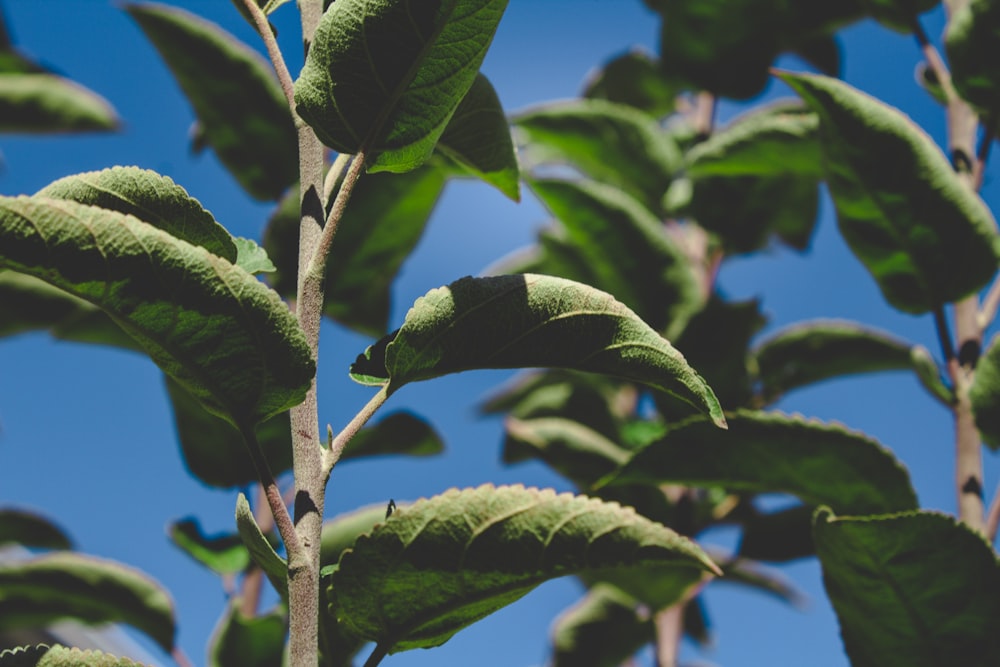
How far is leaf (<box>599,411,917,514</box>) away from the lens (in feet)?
3.64

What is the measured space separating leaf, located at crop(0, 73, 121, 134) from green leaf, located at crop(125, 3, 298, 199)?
74cm

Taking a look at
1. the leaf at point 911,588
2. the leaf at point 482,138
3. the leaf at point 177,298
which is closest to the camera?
the leaf at point 177,298

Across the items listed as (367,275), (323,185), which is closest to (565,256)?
(367,275)

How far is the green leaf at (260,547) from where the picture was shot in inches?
22.9

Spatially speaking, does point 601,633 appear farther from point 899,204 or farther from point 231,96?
point 231,96

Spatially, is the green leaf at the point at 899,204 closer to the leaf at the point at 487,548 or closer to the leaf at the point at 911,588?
the leaf at the point at 911,588

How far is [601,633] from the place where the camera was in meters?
1.92

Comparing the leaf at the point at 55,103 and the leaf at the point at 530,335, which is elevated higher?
the leaf at the point at 55,103

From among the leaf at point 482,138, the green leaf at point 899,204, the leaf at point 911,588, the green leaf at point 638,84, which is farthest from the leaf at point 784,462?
the green leaf at point 638,84

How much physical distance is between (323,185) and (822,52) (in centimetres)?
185

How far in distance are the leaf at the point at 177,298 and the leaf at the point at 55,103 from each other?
1.90m

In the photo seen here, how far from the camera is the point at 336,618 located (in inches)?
23.6

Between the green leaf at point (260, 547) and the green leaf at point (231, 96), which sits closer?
the green leaf at point (260, 547)

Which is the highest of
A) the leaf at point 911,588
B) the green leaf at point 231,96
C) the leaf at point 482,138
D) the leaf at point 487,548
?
the green leaf at point 231,96
